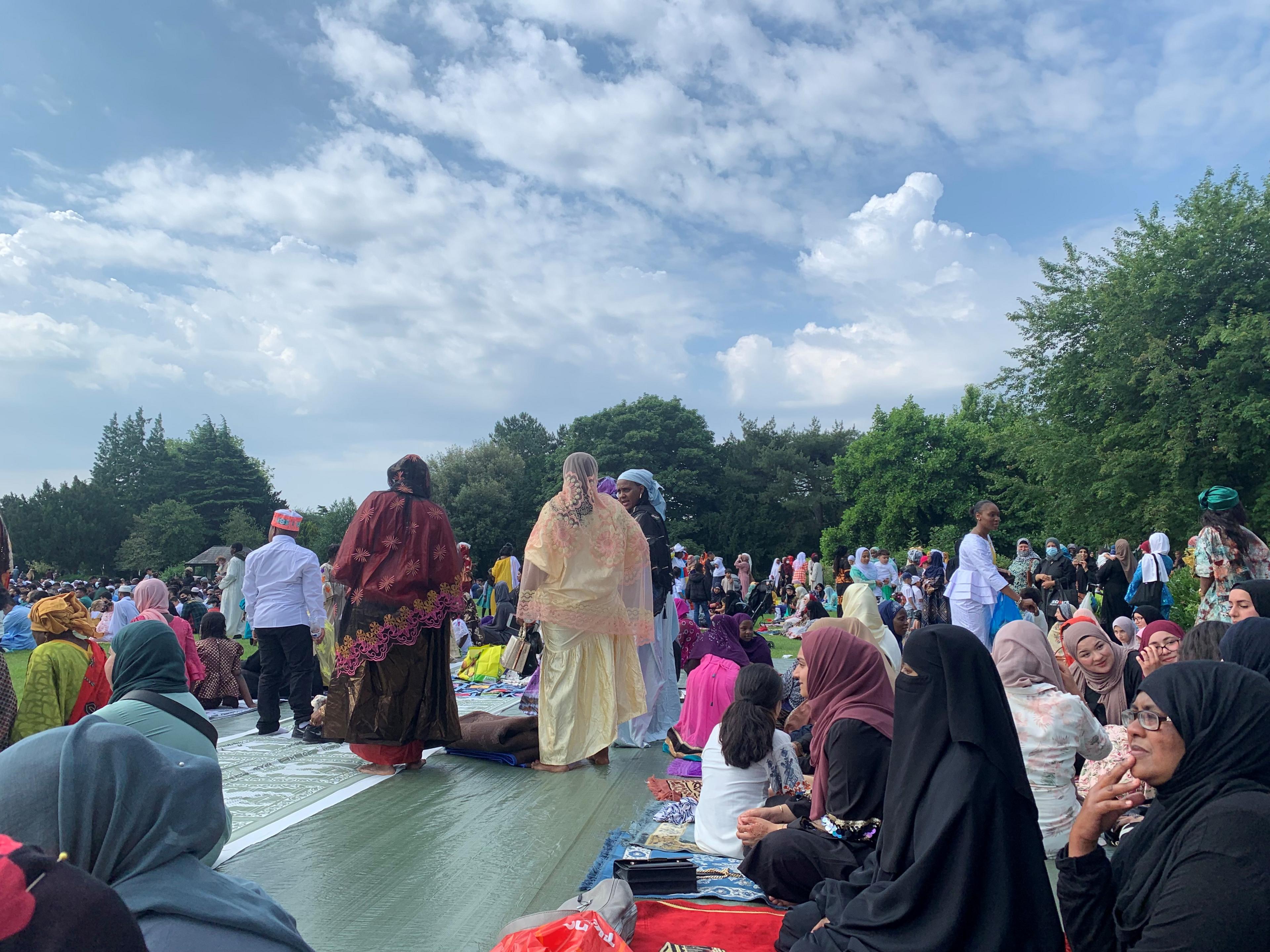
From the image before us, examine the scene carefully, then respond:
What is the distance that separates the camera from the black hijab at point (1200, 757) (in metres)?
1.83

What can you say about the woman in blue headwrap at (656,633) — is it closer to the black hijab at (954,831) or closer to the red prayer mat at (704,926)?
the red prayer mat at (704,926)

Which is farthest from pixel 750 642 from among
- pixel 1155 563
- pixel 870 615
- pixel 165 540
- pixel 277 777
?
pixel 165 540

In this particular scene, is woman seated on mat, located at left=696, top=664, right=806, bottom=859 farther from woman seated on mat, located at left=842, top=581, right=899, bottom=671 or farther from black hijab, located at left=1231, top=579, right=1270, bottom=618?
black hijab, located at left=1231, top=579, right=1270, bottom=618

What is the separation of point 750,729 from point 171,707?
2238 millimetres

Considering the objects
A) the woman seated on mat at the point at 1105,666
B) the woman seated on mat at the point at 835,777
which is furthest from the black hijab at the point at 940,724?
the woman seated on mat at the point at 1105,666

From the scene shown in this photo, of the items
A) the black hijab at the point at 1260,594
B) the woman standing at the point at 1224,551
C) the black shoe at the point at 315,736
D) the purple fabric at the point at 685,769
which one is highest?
the woman standing at the point at 1224,551

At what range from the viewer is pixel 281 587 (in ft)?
21.4

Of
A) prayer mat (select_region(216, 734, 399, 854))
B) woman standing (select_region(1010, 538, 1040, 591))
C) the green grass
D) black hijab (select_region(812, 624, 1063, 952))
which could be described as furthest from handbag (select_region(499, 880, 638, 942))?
woman standing (select_region(1010, 538, 1040, 591))

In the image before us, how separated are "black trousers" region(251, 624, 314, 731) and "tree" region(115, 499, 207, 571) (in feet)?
118

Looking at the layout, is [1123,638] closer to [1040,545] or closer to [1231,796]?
[1231,796]

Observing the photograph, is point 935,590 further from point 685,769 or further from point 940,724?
point 940,724

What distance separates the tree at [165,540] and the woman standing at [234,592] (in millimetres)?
29010

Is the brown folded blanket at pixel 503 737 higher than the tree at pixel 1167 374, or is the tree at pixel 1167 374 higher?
the tree at pixel 1167 374

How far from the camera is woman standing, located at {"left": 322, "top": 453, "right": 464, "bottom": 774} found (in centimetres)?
511
